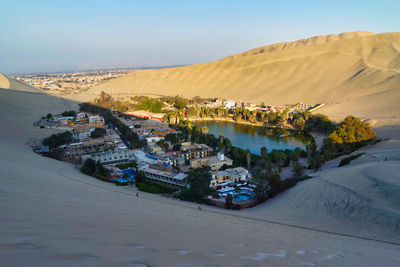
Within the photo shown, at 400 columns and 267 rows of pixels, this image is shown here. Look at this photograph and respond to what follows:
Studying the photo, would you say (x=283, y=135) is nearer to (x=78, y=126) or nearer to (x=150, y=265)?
(x=78, y=126)

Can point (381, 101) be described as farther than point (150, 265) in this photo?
Yes

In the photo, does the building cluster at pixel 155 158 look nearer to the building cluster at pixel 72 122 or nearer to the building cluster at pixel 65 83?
the building cluster at pixel 72 122

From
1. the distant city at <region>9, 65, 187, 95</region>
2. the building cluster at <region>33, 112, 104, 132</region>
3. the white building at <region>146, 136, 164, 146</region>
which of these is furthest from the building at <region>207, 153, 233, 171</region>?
the distant city at <region>9, 65, 187, 95</region>

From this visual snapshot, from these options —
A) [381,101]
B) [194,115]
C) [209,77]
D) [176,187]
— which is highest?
[209,77]

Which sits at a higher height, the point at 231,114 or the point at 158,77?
the point at 158,77

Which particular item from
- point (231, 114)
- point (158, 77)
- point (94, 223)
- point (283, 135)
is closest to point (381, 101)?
point (283, 135)

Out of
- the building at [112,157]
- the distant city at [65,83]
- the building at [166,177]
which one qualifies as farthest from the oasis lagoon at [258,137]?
the distant city at [65,83]
